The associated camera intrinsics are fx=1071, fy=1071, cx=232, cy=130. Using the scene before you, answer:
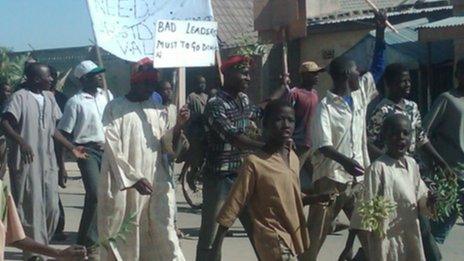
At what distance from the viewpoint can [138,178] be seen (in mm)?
7098

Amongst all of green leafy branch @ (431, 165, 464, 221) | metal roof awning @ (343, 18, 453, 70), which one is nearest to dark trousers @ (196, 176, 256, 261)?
green leafy branch @ (431, 165, 464, 221)

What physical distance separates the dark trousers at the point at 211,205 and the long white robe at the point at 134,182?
233mm

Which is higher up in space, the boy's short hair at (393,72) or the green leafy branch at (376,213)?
the boy's short hair at (393,72)

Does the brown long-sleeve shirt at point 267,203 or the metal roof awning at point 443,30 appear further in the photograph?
the metal roof awning at point 443,30

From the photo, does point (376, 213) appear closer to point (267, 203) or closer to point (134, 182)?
point (267, 203)

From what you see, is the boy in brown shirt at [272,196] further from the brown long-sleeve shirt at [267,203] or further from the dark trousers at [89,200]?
the dark trousers at [89,200]

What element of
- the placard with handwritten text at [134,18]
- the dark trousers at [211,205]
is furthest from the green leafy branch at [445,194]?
the placard with handwritten text at [134,18]

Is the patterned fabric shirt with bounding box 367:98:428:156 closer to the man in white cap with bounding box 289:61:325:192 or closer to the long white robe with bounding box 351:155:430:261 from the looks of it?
the long white robe with bounding box 351:155:430:261

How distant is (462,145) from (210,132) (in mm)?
1892

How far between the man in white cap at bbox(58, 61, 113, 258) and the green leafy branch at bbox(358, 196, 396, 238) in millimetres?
3295

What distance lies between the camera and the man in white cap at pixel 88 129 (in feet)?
29.9

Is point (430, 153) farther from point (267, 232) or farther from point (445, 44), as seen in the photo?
point (445, 44)

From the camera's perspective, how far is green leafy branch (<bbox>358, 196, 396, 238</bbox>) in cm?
635

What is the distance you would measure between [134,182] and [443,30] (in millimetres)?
8546
